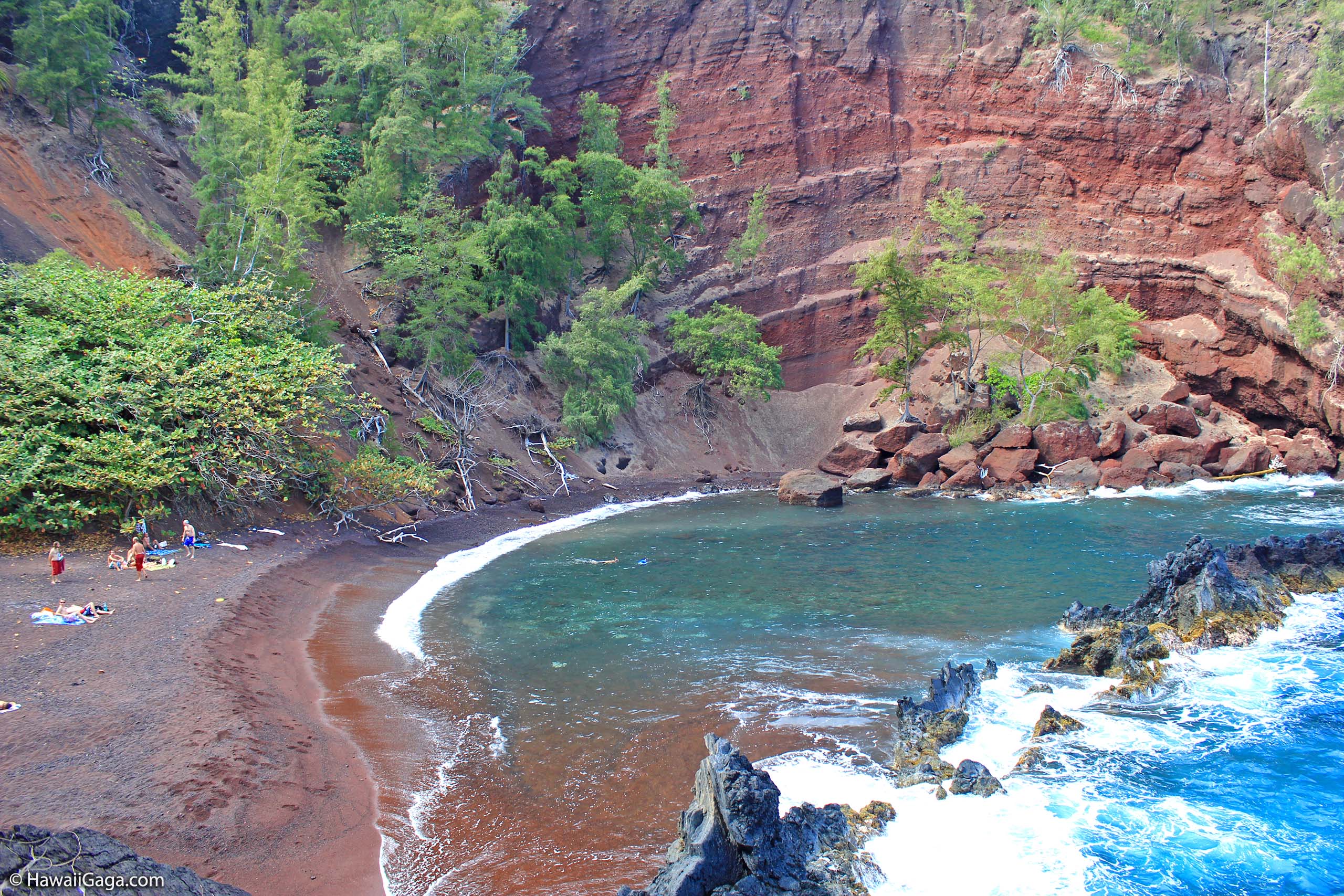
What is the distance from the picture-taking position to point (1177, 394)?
1447 inches

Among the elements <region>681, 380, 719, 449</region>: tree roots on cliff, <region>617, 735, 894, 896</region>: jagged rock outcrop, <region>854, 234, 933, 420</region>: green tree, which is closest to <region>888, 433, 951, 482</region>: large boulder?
<region>854, 234, 933, 420</region>: green tree

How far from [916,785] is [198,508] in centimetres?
1632

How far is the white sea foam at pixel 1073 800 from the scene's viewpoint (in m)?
7.92

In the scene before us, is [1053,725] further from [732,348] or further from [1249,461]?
[732,348]

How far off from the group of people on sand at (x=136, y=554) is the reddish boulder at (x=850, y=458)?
1080 inches

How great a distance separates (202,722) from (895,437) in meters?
32.1

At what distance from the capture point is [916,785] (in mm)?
9359

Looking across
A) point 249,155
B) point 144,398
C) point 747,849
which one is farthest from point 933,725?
point 249,155

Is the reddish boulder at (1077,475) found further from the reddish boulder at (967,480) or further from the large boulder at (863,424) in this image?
the large boulder at (863,424)

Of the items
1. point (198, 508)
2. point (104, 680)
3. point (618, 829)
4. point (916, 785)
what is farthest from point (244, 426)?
point (916, 785)

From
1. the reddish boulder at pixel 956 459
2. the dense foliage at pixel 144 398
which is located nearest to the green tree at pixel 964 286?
the reddish boulder at pixel 956 459

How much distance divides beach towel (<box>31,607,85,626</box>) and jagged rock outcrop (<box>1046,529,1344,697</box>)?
48.5 ft

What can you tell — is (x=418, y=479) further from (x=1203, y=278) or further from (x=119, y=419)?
(x=1203, y=278)

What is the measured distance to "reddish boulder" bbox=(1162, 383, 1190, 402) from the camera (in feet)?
121
